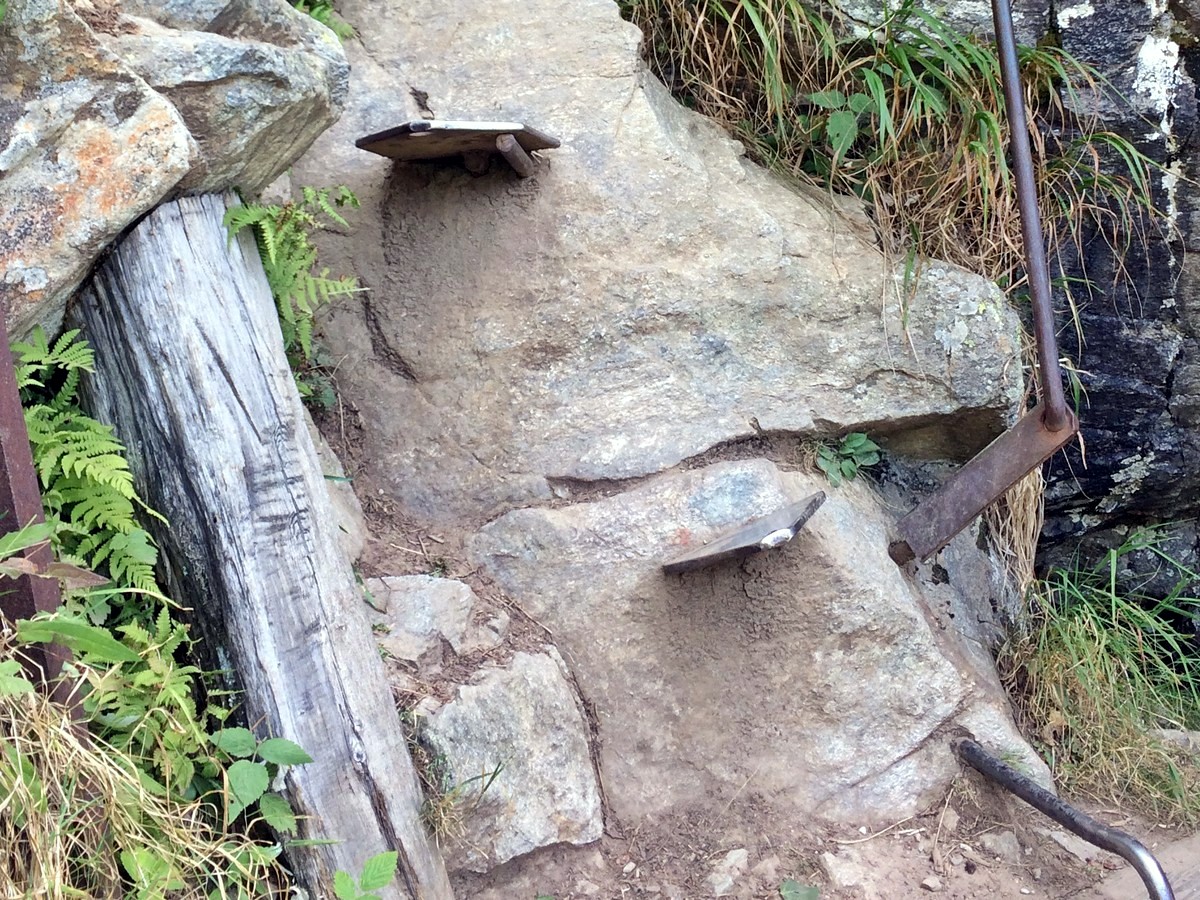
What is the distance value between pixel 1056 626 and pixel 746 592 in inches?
45.8

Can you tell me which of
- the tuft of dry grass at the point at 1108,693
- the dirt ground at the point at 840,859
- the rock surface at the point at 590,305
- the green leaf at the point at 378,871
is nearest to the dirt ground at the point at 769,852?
the dirt ground at the point at 840,859

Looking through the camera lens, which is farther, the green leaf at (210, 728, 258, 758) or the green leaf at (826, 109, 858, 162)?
the green leaf at (826, 109, 858, 162)

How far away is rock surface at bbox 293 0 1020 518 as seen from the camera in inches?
108

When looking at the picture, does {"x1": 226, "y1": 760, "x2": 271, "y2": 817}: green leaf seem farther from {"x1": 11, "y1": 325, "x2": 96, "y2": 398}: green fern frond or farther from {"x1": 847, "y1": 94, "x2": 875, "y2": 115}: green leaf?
{"x1": 847, "y1": 94, "x2": 875, "y2": 115}: green leaf

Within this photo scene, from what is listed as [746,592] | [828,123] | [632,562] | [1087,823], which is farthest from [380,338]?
[1087,823]

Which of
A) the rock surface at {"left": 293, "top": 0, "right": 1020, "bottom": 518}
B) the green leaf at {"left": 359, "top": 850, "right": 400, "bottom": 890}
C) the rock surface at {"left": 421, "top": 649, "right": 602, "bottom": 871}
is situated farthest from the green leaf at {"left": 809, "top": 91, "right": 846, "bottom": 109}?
the green leaf at {"left": 359, "top": 850, "right": 400, "bottom": 890}

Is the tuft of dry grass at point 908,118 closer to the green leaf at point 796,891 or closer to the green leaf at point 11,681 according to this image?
the green leaf at point 796,891

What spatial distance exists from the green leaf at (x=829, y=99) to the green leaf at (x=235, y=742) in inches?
95.4

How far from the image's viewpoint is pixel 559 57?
304 centimetres

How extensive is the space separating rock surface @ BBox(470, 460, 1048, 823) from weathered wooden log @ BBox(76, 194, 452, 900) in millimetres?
604

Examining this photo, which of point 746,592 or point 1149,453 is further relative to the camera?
point 1149,453

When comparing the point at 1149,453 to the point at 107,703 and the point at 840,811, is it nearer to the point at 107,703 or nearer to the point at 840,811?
the point at 840,811

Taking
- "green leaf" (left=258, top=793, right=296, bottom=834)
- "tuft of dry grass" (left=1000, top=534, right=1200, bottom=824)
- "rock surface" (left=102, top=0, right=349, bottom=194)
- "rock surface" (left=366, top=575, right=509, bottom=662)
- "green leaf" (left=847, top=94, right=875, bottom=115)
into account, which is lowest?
"tuft of dry grass" (left=1000, top=534, right=1200, bottom=824)

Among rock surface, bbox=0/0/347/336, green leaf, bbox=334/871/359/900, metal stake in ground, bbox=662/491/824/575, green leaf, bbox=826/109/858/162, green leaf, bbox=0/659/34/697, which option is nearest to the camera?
green leaf, bbox=0/659/34/697
